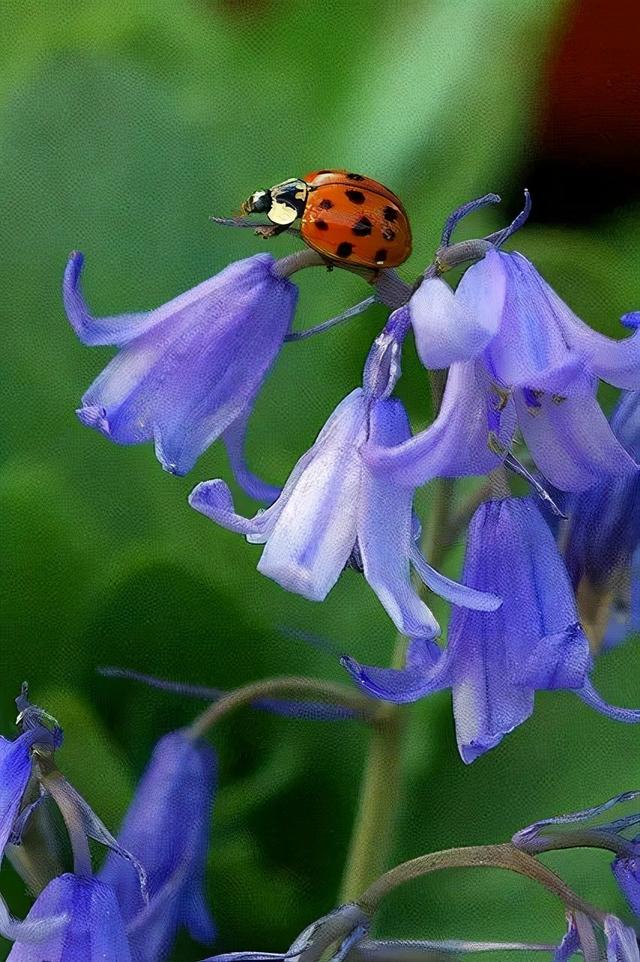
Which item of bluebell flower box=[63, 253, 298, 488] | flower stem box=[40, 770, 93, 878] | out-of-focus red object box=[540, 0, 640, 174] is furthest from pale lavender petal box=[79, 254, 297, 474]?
out-of-focus red object box=[540, 0, 640, 174]

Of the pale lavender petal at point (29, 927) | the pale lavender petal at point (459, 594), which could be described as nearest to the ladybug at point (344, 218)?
the pale lavender petal at point (459, 594)

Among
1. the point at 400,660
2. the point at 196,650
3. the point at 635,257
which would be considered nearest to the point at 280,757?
the point at 196,650

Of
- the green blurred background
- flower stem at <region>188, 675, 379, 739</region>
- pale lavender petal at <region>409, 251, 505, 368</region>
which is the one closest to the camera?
pale lavender petal at <region>409, 251, 505, 368</region>

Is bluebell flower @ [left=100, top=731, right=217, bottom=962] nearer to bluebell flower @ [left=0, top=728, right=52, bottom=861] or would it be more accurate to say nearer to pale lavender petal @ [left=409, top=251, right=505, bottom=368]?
bluebell flower @ [left=0, top=728, right=52, bottom=861]

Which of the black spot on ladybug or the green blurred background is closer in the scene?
the black spot on ladybug

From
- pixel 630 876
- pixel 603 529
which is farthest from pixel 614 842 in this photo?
pixel 603 529

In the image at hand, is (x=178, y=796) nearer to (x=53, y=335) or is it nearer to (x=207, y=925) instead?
(x=207, y=925)
